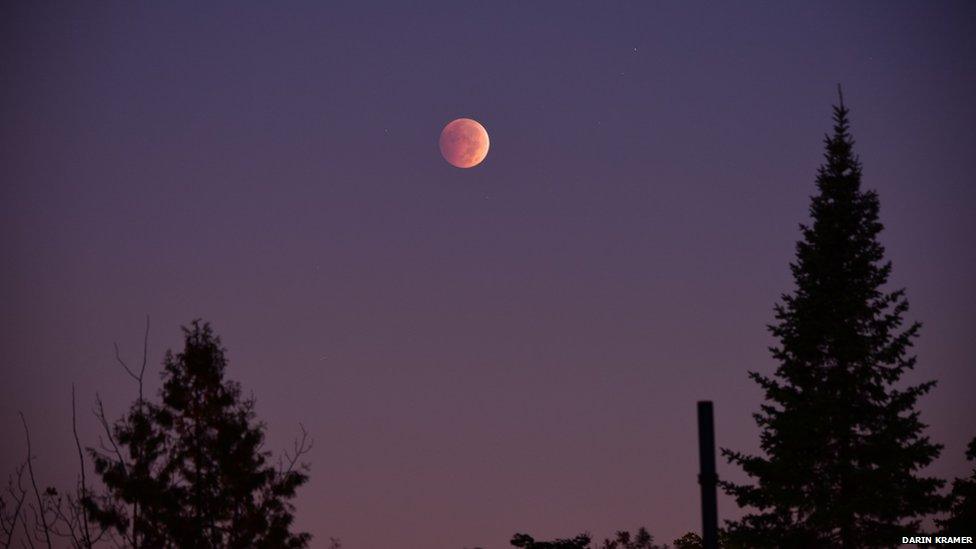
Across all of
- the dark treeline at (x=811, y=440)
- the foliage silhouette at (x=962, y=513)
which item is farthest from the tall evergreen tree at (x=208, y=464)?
the foliage silhouette at (x=962, y=513)

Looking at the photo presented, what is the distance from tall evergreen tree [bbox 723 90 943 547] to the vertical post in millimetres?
22210

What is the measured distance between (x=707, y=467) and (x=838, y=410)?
22.6 m

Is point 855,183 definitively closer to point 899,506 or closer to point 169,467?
point 899,506

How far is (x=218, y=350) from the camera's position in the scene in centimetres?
3462

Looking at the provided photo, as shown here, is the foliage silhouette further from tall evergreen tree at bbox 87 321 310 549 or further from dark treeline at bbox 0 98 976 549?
tall evergreen tree at bbox 87 321 310 549

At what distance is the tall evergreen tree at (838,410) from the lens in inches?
1208

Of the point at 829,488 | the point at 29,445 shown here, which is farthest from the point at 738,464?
the point at 29,445

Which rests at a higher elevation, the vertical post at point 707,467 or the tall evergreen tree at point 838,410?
the tall evergreen tree at point 838,410

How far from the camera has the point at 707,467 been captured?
10.1 meters

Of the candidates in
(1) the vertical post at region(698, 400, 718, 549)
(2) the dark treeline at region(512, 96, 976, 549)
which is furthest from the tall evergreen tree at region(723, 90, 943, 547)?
(1) the vertical post at region(698, 400, 718, 549)

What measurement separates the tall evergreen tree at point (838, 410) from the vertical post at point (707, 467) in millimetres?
22210

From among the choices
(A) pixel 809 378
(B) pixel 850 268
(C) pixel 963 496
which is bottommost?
(C) pixel 963 496

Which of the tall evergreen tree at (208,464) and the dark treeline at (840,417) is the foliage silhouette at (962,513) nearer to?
the dark treeline at (840,417)

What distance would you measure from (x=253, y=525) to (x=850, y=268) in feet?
67.1
